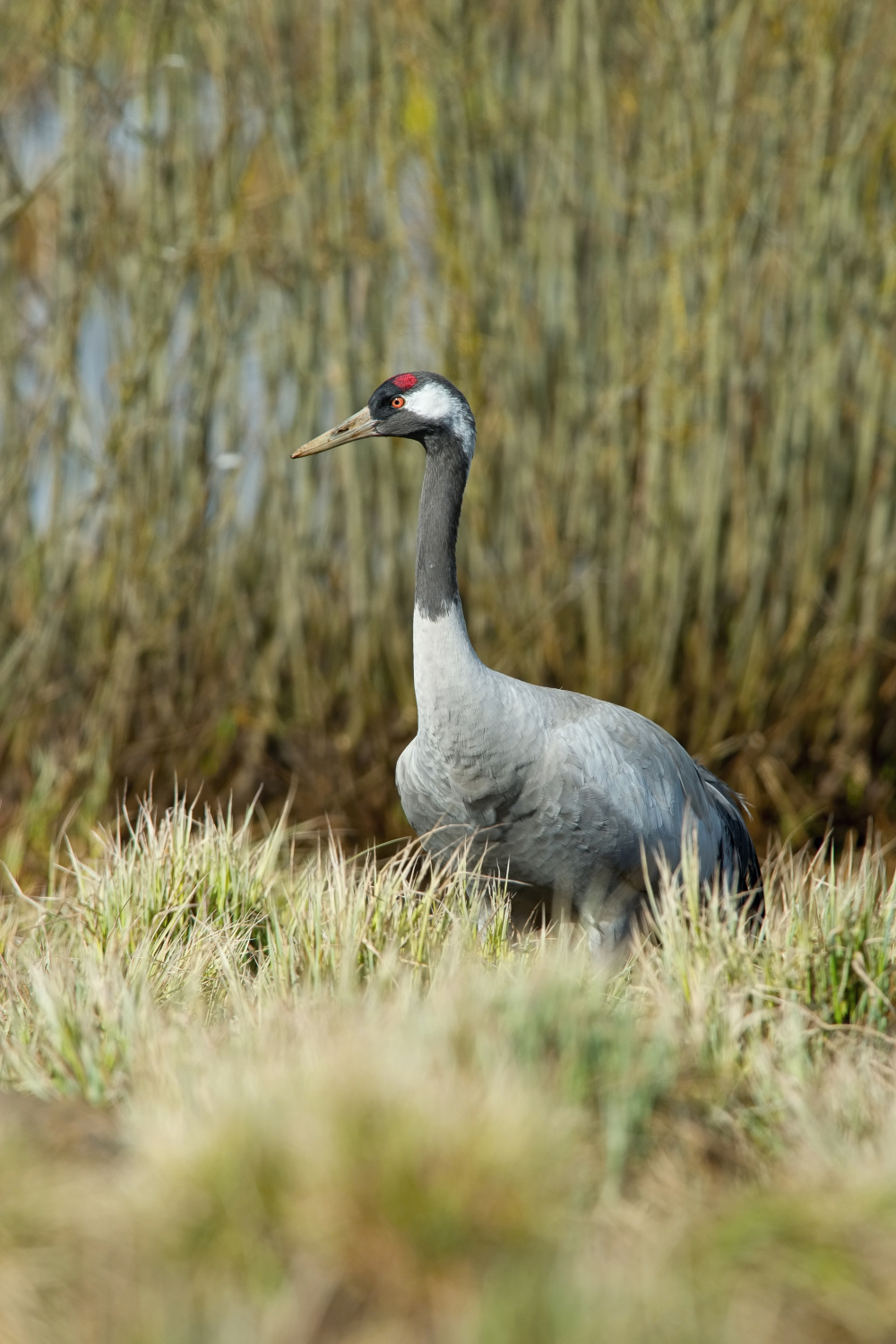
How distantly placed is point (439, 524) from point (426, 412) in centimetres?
27

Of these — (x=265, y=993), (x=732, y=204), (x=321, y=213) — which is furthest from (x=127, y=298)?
(x=265, y=993)

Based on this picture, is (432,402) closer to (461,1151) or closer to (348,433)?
(348,433)

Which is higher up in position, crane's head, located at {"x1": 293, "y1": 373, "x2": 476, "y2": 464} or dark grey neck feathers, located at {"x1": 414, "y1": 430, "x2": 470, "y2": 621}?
crane's head, located at {"x1": 293, "y1": 373, "x2": 476, "y2": 464}

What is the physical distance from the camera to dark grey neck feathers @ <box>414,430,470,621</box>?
11.0ft

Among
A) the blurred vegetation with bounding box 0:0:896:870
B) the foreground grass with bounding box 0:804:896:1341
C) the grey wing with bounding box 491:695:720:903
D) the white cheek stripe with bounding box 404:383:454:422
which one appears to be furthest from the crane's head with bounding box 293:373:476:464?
the foreground grass with bounding box 0:804:896:1341

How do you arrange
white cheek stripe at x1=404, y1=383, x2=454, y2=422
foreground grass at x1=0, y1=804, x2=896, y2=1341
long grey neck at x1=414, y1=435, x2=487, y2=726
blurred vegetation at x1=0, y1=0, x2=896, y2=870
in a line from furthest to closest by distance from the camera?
blurred vegetation at x1=0, y1=0, x2=896, y2=870
white cheek stripe at x1=404, y1=383, x2=454, y2=422
long grey neck at x1=414, y1=435, x2=487, y2=726
foreground grass at x1=0, y1=804, x2=896, y2=1341

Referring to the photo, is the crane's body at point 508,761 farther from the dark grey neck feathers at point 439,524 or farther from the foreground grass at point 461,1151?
the foreground grass at point 461,1151

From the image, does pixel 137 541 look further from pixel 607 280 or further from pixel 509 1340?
pixel 509 1340

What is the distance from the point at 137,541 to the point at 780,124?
2392mm

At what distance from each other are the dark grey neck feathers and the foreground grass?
3.29 ft

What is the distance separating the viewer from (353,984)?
100 inches

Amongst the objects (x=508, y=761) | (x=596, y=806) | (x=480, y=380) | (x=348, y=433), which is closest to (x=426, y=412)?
(x=348, y=433)

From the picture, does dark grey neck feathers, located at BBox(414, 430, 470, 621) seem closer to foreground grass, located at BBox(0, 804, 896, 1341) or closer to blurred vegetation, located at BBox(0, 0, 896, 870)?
foreground grass, located at BBox(0, 804, 896, 1341)

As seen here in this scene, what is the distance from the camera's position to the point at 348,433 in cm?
361
